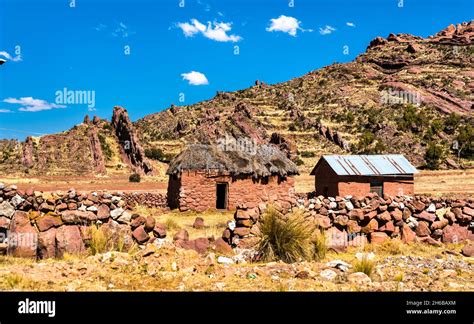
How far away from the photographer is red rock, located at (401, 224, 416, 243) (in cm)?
1019

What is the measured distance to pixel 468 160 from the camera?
44.5 m

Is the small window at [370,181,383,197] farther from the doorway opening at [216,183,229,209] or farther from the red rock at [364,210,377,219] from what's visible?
the red rock at [364,210,377,219]

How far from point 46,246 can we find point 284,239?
175 inches

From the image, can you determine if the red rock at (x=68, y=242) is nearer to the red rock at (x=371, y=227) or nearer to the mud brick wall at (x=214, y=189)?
the red rock at (x=371, y=227)

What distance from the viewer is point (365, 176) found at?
21.0 m

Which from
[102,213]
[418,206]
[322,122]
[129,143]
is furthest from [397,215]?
[322,122]

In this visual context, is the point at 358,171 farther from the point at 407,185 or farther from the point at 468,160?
the point at 468,160

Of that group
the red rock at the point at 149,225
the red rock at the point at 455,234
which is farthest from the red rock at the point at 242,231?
the red rock at the point at 455,234

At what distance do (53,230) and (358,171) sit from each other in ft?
53.5

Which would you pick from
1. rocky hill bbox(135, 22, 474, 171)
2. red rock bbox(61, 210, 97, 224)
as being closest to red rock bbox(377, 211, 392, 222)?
red rock bbox(61, 210, 97, 224)

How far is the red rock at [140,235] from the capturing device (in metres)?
8.40

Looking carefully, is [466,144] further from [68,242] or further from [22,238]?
[22,238]

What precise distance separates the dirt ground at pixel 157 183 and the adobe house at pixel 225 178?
379 inches
